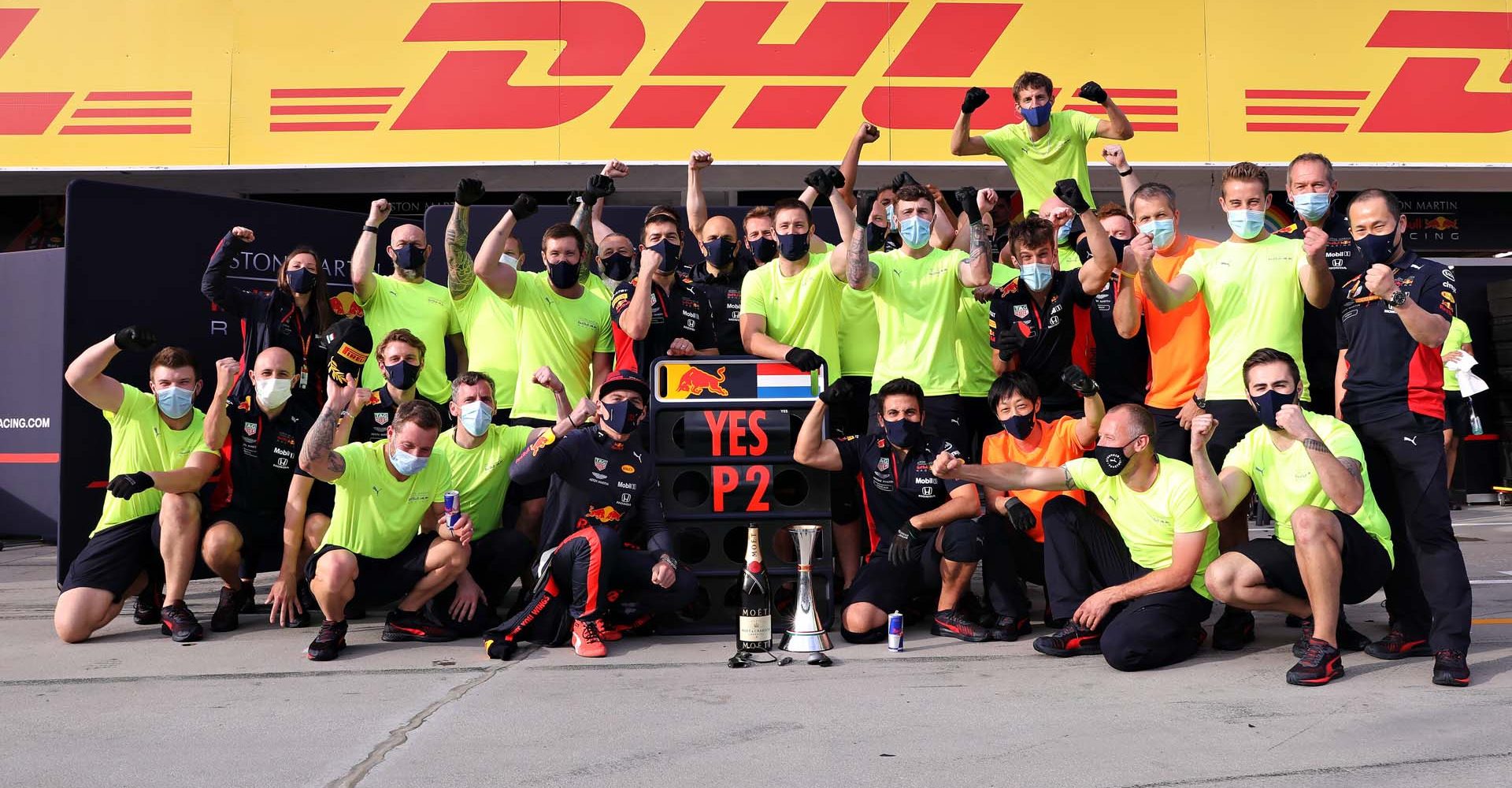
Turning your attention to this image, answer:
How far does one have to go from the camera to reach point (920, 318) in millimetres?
6484

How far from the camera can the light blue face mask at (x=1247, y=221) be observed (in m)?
5.87

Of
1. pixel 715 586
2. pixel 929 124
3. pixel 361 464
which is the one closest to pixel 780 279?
pixel 715 586

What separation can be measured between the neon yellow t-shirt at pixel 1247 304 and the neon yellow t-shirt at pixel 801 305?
1.89 meters

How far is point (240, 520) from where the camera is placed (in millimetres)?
6699

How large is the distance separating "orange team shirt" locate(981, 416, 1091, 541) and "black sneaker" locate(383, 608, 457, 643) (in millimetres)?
2868

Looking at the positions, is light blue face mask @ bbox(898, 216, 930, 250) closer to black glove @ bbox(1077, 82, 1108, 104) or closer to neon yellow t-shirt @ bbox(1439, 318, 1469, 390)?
black glove @ bbox(1077, 82, 1108, 104)

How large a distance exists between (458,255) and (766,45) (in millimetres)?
5821

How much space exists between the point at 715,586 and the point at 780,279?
5.67ft

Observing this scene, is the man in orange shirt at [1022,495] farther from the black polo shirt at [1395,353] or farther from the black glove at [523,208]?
the black glove at [523,208]

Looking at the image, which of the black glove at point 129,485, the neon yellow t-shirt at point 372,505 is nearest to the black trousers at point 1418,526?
the neon yellow t-shirt at point 372,505

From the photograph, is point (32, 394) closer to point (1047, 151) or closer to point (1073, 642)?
point (1047, 151)

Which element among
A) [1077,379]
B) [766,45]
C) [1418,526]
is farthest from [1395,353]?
[766,45]

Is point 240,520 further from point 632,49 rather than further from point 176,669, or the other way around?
point 632,49

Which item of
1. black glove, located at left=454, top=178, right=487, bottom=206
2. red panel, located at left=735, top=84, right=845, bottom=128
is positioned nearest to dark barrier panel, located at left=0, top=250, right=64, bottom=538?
black glove, located at left=454, top=178, right=487, bottom=206
